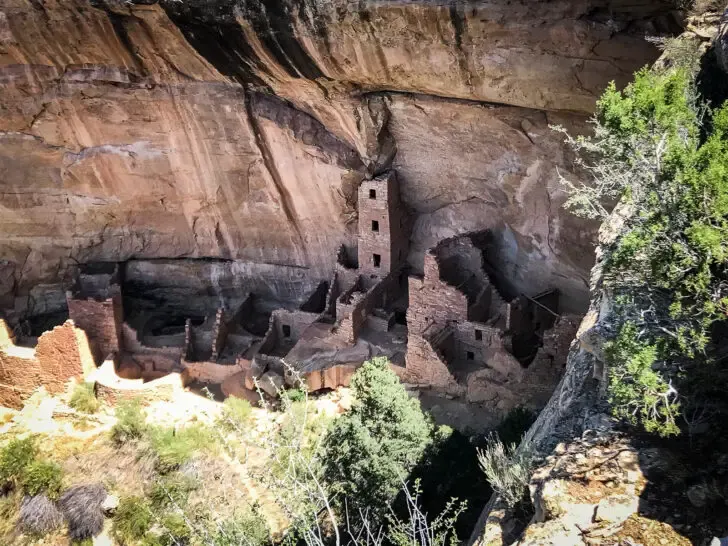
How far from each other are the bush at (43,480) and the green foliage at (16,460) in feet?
0.52

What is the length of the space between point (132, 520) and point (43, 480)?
1815 millimetres

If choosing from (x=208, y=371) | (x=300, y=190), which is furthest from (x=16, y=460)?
(x=300, y=190)

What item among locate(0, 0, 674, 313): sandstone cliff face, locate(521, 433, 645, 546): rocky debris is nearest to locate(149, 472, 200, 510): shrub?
locate(0, 0, 674, 313): sandstone cliff face

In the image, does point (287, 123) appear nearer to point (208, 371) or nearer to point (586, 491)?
point (208, 371)

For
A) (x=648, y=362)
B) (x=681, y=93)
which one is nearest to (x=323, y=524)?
(x=648, y=362)

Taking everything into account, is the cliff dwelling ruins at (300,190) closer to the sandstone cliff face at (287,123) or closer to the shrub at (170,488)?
the sandstone cliff face at (287,123)

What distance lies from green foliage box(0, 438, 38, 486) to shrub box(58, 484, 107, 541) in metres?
0.96

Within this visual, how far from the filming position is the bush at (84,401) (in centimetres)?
1316

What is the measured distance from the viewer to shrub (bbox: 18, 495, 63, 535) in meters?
11.1

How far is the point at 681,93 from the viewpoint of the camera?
701 cm

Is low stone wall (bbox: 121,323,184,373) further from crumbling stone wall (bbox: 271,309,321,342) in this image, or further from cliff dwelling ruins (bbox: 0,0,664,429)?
crumbling stone wall (bbox: 271,309,321,342)

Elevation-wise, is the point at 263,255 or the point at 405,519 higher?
the point at 263,255

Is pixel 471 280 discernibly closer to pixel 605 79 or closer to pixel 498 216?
pixel 498 216

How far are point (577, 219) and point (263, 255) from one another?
22.0 feet
